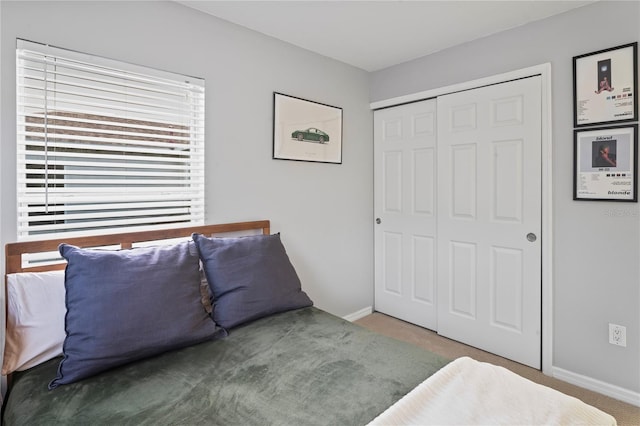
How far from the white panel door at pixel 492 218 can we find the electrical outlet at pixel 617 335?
401 mm

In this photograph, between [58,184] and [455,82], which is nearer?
[58,184]

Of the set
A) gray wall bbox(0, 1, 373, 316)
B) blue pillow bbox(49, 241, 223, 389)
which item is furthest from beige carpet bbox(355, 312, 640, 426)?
blue pillow bbox(49, 241, 223, 389)

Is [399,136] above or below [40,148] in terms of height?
above

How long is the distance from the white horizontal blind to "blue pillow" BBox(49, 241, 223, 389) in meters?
0.39

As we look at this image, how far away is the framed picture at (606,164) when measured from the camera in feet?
6.61

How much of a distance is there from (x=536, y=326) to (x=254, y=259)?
6.73 ft

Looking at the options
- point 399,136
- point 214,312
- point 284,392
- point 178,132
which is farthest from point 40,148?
point 399,136

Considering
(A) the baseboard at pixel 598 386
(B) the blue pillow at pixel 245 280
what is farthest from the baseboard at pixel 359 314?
(A) the baseboard at pixel 598 386

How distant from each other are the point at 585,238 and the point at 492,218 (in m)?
0.59

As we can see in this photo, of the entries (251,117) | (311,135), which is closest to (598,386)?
(311,135)

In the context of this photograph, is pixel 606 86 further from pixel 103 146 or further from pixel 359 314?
pixel 103 146

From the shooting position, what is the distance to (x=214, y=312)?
184cm

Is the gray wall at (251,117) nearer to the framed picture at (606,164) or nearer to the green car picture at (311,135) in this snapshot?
the green car picture at (311,135)

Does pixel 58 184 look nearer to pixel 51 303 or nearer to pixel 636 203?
pixel 51 303
